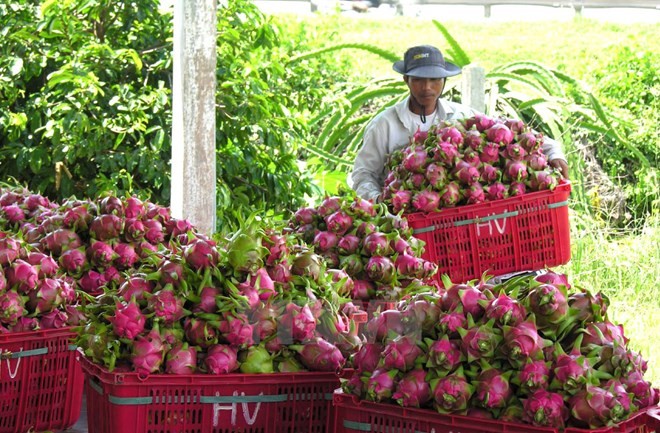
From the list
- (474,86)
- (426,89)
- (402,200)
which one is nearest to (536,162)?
(402,200)

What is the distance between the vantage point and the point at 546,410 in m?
1.79

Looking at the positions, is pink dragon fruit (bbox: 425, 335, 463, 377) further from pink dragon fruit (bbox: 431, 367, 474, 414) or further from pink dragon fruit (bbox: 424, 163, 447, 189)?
pink dragon fruit (bbox: 424, 163, 447, 189)

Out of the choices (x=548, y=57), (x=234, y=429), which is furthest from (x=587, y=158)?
(x=234, y=429)

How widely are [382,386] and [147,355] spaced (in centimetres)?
49

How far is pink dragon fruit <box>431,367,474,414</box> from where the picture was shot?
6.04 feet

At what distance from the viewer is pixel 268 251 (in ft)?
7.41

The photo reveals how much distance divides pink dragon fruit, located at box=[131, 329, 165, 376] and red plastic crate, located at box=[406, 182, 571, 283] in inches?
67.5

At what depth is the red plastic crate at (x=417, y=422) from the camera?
1.82 meters

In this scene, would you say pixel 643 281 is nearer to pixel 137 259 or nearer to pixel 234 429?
pixel 137 259

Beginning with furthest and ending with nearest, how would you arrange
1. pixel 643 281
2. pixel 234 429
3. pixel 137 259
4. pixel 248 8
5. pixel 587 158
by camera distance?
pixel 587 158 < pixel 643 281 < pixel 248 8 < pixel 137 259 < pixel 234 429

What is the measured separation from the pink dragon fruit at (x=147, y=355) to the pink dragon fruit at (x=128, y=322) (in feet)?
0.11

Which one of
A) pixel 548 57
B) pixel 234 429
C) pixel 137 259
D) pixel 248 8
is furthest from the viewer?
pixel 548 57

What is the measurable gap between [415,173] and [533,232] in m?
0.48

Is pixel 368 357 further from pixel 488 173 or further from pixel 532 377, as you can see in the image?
pixel 488 173
